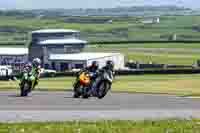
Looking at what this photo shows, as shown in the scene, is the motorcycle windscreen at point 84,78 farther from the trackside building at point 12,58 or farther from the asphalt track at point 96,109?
the trackside building at point 12,58

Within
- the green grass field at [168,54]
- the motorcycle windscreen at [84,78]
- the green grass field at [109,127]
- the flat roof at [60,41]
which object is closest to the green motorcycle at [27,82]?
the motorcycle windscreen at [84,78]

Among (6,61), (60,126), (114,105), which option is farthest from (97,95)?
(6,61)

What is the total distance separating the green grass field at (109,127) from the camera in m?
12.6

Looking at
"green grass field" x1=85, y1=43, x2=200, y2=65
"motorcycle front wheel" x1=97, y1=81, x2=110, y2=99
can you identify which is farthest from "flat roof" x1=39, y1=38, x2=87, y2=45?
"motorcycle front wheel" x1=97, y1=81, x2=110, y2=99

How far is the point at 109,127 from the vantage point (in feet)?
43.3

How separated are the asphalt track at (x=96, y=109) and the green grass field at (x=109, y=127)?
1.41 meters

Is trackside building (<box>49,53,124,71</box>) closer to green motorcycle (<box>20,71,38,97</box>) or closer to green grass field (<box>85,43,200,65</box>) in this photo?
green grass field (<box>85,43,200,65</box>)

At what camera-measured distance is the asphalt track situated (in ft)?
52.7

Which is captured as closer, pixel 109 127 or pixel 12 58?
pixel 109 127

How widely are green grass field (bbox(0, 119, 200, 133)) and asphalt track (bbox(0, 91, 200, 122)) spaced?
1.41 m

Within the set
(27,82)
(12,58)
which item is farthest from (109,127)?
(12,58)

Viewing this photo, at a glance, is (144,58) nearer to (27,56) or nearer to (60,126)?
(27,56)

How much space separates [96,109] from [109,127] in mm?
5639

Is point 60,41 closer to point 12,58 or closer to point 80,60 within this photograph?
point 12,58
